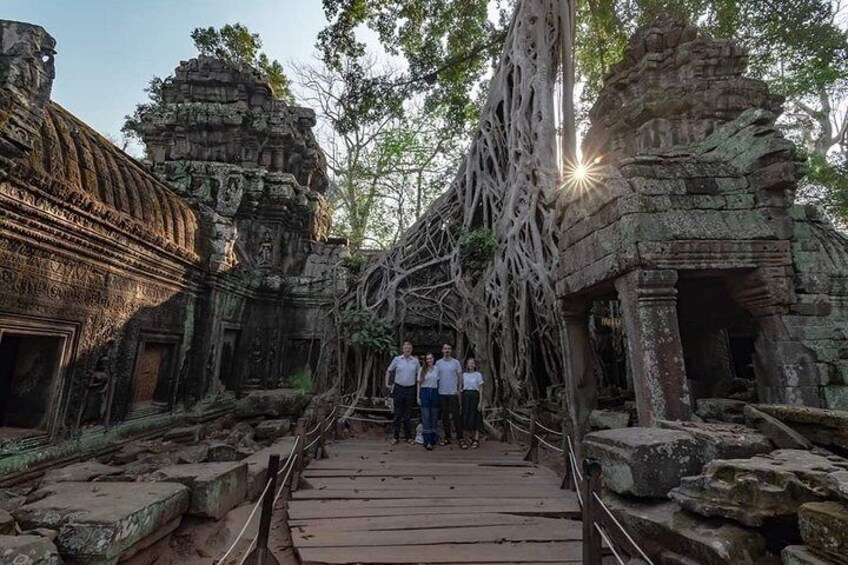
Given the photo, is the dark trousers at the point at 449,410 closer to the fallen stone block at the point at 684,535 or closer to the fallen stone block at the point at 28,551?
the fallen stone block at the point at 684,535

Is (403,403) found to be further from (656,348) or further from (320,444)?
(656,348)

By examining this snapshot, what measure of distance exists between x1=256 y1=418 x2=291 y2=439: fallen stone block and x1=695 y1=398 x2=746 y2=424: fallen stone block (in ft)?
15.8

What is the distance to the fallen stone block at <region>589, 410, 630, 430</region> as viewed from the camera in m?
3.98

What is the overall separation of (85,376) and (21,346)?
0.60 metres

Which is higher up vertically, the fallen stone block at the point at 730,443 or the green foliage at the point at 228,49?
the green foliage at the point at 228,49

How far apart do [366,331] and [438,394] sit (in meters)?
2.34

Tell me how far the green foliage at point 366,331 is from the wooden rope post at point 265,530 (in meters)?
4.99

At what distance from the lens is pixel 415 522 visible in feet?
10.2

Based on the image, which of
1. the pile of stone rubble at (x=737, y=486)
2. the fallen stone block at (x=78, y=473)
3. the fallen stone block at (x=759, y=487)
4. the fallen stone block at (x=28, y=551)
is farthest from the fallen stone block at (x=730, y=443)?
the fallen stone block at (x=78, y=473)

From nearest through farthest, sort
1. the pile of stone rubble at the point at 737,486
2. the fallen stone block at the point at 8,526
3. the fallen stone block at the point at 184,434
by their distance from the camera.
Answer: the pile of stone rubble at the point at 737,486 < the fallen stone block at the point at 8,526 < the fallen stone block at the point at 184,434

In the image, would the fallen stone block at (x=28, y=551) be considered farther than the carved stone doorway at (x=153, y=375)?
No

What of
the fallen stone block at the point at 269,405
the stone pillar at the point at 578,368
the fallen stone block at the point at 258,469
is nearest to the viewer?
the fallen stone block at the point at 258,469

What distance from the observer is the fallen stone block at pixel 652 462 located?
2.32 meters

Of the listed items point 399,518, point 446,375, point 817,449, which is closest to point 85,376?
point 399,518
